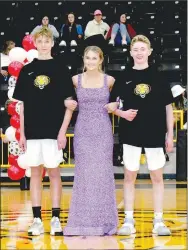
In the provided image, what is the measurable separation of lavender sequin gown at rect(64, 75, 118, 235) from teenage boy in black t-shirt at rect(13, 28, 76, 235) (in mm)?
134

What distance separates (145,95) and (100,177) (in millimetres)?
720

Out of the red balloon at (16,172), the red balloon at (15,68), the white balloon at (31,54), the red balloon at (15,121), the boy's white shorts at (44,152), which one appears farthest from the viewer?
the red balloon at (16,172)

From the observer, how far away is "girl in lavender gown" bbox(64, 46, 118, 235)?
592cm

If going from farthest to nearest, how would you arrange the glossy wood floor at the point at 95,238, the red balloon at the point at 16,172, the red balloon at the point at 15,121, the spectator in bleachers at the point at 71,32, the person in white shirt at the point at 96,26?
the spectator in bleachers at the point at 71,32 < the person in white shirt at the point at 96,26 < the red balloon at the point at 16,172 < the red balloon at the point at 15,121 < the glossy wood floor at the point at 95,238

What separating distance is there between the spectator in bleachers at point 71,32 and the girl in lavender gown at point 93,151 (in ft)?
33.6

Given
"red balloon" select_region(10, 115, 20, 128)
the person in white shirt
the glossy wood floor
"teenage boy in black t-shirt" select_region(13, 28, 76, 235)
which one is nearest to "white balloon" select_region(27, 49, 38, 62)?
"red balloon" select_region(10, 115, 20, 128)

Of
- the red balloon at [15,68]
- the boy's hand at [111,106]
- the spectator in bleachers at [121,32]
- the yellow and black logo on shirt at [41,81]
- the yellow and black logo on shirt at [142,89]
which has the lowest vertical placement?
the boy's hand at [111,106]

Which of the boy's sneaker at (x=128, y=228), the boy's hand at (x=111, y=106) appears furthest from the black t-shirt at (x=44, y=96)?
the boy's sneaker at (x=128, y=228)

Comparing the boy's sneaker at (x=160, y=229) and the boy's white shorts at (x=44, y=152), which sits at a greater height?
the boy's white shorts at (x=44, y=152)

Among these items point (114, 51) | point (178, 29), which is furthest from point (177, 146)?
point (178, 29)

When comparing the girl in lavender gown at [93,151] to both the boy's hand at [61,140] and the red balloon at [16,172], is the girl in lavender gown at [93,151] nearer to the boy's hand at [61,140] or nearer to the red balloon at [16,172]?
the boy's hand at [61,140]

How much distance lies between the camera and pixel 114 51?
16.4 meters

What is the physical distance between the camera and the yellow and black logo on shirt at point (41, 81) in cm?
591

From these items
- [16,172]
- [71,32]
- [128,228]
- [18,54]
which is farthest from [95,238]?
[71,32]
